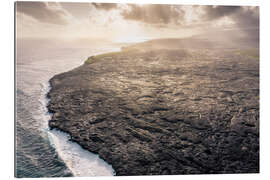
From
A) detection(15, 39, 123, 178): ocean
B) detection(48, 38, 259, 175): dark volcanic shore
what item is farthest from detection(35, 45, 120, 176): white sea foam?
detection(48, 38, 259, 175): dark volcanic shore

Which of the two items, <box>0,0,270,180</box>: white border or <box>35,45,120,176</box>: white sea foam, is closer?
<box>35,45,120,176</box>: white sea foam

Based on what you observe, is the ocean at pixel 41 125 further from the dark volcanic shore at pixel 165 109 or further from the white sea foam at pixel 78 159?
the dark volcanic shore at pixel 165 109

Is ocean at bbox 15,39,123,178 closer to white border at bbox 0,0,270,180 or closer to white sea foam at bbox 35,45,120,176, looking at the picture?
white sea foam at bbox 35,45,120,176

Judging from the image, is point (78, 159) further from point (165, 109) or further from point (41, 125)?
point (165, 109)
